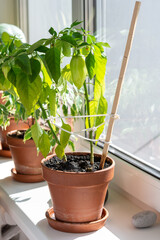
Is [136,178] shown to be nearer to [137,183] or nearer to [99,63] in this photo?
[137,183]

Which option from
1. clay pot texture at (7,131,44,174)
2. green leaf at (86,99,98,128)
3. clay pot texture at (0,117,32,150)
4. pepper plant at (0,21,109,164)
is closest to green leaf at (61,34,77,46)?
pepper plant at (0,21,109,164)

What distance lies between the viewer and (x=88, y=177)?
0.85 metres

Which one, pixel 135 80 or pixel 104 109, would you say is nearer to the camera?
pixel 104 109

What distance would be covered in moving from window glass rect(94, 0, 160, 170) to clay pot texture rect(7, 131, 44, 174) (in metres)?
0.30

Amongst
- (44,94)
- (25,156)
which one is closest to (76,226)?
(44,94)

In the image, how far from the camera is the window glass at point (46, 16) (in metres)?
1.47

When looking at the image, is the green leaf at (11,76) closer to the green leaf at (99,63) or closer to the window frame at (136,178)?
the green leaf at (99,63)

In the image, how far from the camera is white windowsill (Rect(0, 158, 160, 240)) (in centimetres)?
91

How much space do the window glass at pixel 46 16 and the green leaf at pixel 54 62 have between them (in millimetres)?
770

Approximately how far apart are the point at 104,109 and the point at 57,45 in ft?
0.73

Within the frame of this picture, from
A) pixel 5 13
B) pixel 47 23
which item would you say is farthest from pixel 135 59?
pixel 5 13

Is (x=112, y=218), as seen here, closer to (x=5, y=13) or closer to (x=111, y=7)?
(x=111, y=7)

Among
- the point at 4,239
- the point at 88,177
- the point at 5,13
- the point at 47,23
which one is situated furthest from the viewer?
the point at 5,13

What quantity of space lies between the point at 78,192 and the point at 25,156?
45 centimetres
